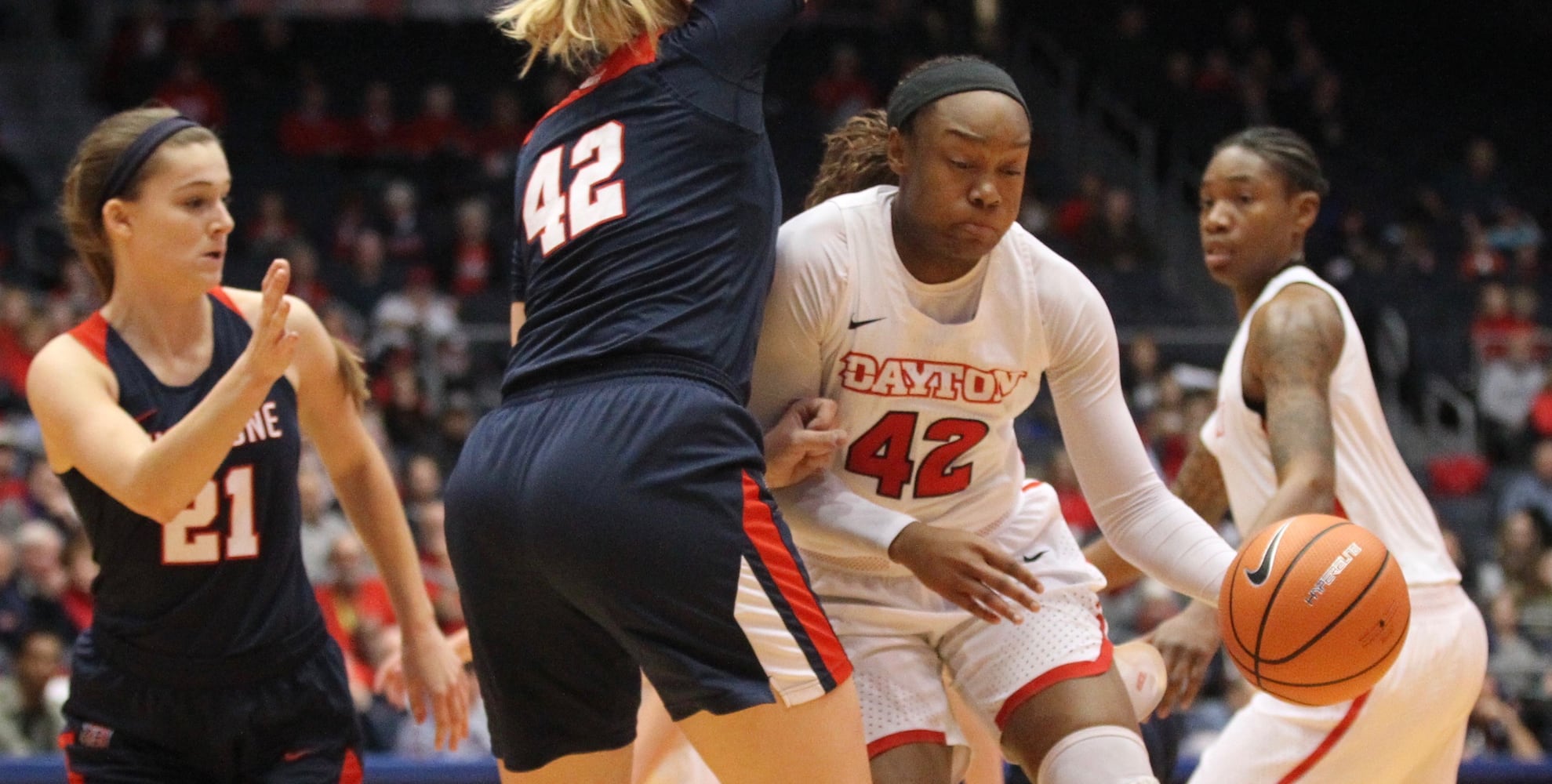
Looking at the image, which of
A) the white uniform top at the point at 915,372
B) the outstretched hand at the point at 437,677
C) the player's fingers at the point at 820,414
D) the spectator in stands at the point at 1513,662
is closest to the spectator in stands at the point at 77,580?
the outstretched hand at the point at 437,677

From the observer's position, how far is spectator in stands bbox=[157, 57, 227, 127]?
1358cm

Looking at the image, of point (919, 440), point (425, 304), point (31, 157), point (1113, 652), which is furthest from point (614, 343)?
point (31, 157)

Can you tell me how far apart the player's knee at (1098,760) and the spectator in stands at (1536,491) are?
27.1ft

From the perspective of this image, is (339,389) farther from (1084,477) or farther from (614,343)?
(1084,477)

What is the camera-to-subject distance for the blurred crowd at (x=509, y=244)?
850 centimetres

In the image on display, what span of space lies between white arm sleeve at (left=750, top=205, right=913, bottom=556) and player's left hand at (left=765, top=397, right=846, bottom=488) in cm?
8

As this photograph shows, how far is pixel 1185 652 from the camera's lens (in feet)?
12.7

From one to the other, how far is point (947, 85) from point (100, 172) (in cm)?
169

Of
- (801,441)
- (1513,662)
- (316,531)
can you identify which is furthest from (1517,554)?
(801,441)

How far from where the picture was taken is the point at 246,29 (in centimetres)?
1489

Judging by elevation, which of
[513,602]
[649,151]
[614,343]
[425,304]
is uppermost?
[649,151]

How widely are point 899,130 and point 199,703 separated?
1746mm


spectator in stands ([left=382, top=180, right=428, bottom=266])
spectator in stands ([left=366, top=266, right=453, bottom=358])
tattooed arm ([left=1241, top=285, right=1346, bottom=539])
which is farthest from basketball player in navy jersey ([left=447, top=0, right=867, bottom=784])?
spectator in stands ([left=382, top=180, right=428, bottom=266])

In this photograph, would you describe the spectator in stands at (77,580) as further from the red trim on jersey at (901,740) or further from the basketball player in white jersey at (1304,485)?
the red trim on jersey at (901,740)
